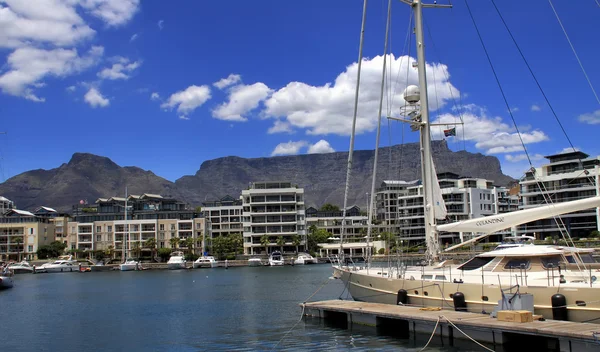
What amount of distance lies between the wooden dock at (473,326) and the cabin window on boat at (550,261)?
4.31 metres

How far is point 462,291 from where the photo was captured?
28156 mm

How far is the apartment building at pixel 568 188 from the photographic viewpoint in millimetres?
102688

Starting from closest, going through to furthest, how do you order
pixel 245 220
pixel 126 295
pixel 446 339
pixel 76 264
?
pixel 446 339 → pixel 126 295 → pixel 76 264 → pixel 245 220

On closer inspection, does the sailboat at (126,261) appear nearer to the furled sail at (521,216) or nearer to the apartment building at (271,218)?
the apartment building at (271,218)

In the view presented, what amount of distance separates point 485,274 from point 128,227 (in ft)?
435

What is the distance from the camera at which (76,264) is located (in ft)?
425

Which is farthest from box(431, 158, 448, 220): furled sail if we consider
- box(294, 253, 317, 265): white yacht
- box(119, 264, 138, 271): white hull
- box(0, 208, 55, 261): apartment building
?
box(0, 208, 55, 261): apartment building

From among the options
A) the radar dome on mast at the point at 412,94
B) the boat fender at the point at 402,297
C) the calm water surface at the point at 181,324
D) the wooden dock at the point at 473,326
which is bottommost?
the calm water surface at the point at 181,324

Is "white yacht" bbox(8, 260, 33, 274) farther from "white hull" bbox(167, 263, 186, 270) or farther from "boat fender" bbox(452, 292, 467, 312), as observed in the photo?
"boat fender" bbox(452, 292, 467, 312)

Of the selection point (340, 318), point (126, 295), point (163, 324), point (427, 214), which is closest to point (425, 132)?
point (427, 214)

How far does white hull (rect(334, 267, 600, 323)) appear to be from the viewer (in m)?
23.9

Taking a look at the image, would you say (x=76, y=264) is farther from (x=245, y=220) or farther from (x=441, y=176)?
(x=441, y=176)

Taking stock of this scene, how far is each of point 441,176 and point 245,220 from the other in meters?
52.8

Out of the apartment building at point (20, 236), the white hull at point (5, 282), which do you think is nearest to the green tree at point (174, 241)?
the apartment building at point (20, 236)
